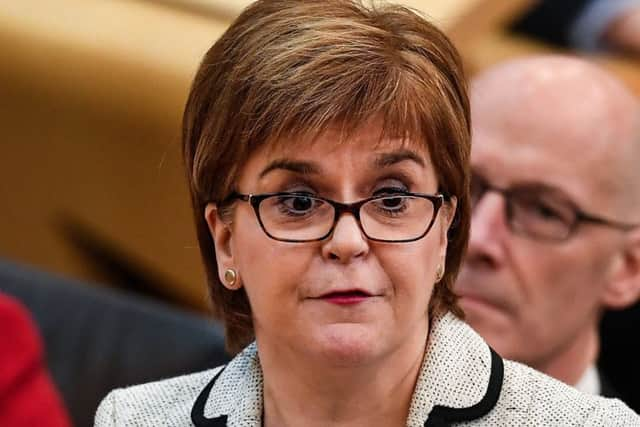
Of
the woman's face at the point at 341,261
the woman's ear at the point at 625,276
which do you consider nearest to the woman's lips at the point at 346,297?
the woman's face at the point at 341,261

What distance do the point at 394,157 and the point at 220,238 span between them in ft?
0.59

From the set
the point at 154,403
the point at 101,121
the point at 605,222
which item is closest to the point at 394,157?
the point at 154,403

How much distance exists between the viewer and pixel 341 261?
3.67 ft

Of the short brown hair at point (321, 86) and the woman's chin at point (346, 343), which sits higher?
the short brown hair at point (321, 86)

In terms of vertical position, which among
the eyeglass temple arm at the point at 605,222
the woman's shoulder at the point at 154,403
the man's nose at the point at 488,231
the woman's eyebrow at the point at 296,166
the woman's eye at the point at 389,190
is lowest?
the eyeglass temple arm at the point at 605,222

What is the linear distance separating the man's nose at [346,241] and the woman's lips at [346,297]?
26mm

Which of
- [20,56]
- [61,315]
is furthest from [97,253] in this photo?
[61,315]

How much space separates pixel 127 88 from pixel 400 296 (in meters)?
1.83

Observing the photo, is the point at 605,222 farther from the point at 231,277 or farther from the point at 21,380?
the point at 231,277

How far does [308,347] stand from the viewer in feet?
3.72

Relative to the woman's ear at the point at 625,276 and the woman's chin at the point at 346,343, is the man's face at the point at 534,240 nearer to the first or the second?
the woman's ear at the point at 625,276

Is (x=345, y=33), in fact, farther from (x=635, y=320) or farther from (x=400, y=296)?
(x=635, y=320)

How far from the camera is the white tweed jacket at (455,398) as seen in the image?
3.96 feet

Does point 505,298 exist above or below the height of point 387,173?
below
